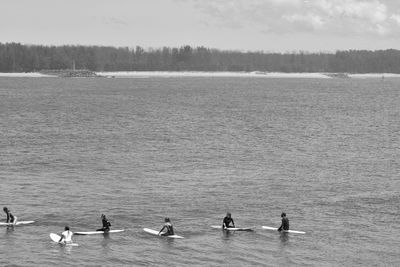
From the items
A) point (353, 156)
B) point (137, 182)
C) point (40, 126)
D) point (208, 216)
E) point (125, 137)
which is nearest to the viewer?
point (208, 216)

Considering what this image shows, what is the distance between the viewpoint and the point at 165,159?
10631 cm

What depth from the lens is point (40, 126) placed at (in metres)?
149

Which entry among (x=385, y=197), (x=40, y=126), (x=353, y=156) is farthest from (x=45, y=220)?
(x=40, y=126)

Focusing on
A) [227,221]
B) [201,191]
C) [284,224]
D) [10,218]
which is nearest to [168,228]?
[227,221]

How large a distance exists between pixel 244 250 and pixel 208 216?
11.1m

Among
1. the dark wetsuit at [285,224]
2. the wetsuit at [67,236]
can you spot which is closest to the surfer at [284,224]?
the dark wetsuit at [285,224]

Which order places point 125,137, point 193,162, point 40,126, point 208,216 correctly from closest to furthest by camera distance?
point 208,216, point 193,162, point 125,137, point 40,126

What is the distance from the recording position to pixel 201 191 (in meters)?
82.2

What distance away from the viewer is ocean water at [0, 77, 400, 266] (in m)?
58.7

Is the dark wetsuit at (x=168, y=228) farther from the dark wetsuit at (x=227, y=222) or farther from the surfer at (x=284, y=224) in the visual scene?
the surfer at (x=284, y=224)

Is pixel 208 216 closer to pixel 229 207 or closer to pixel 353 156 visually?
pixel 229 207

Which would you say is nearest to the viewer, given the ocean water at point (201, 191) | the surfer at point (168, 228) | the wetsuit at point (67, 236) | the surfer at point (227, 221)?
the ocean water at point (201, 191)

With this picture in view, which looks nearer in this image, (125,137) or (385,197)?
(385,197)

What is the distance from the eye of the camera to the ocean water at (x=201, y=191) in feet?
192
